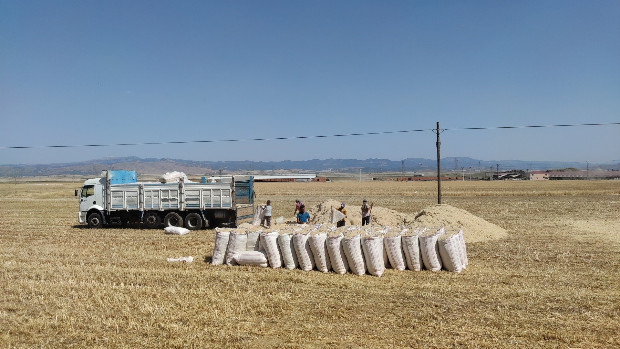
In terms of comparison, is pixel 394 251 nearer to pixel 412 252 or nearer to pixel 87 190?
pixel 412 252

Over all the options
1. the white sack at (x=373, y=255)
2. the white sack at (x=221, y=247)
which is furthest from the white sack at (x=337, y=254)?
Result: the white sack at (x=221, y=247)

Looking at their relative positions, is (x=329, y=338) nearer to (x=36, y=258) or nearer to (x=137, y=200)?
(x=36, y=258)

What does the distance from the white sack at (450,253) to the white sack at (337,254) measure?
240 cm

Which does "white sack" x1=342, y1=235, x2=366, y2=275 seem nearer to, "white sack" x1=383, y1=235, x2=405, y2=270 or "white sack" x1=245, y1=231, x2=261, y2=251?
"white sack" x1=383, y1=235, x2=405, y2=270

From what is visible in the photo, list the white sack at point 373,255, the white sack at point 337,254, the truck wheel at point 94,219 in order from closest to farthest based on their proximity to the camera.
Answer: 1. the white sack at point 373,255
2. the white sack at point 337,254
3. the truck wheel at point 94,219

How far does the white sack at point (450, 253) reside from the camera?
41.2 feet

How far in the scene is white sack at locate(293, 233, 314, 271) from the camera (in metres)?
12.8

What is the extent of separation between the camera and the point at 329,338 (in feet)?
25.8

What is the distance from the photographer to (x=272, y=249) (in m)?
13.1

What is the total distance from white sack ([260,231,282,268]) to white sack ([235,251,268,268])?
161 mm

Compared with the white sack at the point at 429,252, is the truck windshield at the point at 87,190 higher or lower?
higher

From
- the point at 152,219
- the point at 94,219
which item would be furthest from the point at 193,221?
the point at 94,219

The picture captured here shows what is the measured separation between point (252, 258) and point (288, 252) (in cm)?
100

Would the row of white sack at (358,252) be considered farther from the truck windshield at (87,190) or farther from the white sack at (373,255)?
the truck windshield at (87,190)
